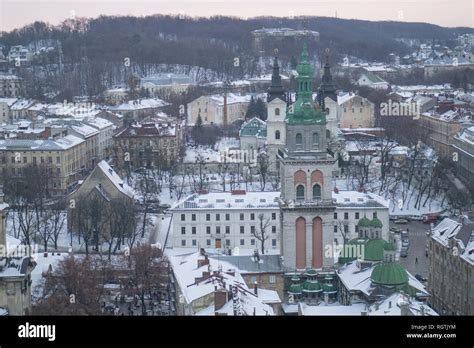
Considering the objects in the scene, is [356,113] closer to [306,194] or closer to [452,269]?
[306,194]

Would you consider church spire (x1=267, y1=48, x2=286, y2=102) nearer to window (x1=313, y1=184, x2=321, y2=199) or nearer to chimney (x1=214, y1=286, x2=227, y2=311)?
window (x1=313, y1=184, x2=321, y2=199)

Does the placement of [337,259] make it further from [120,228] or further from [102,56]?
[102,56]

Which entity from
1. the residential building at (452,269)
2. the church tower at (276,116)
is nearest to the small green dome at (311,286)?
the residential building at (452,269)

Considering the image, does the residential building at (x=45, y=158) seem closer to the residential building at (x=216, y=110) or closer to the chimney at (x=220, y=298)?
the residential building at (x=216, y=110)

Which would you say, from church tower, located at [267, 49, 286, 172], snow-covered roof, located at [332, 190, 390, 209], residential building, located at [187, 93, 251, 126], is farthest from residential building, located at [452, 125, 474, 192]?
residential building, located at [187, 93, 251, 126]

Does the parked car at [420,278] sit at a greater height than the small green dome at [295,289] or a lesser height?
lesser
